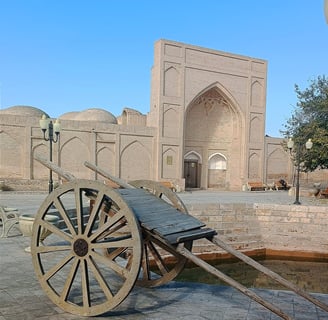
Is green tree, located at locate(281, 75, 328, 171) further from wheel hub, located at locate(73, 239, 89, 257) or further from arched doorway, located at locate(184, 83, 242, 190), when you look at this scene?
wheel hub, located at locate(73, 239, 89, 257)

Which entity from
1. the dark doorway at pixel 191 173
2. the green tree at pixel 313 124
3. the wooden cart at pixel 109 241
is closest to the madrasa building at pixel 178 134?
the dark doorway at pixel 191 173

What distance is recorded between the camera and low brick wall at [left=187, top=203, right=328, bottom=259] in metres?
12.2

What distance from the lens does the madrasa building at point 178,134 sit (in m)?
20.8

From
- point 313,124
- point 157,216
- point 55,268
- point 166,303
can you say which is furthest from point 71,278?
point 313,124

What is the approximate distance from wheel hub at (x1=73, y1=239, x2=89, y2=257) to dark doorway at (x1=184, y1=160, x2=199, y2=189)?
889 inches

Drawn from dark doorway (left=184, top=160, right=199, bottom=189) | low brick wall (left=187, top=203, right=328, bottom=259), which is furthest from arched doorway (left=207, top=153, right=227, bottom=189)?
low brick wall (left=187, top=203, right=328, bottom=259)

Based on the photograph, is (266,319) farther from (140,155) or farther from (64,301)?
(140,155)

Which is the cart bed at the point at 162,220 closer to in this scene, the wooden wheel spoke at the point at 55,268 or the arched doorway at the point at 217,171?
the wooden wheel spoke at the point at 55,268

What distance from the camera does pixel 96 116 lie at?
86.2 ft

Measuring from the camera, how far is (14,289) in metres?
4.38

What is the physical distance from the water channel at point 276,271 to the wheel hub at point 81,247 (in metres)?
5.25

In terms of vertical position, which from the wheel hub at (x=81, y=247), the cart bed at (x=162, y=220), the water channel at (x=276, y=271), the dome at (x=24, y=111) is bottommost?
the water channel at (x=276, y=271)

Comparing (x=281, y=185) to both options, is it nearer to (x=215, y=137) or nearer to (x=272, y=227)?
(x=215, y=137)

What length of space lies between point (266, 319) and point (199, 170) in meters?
22.5
